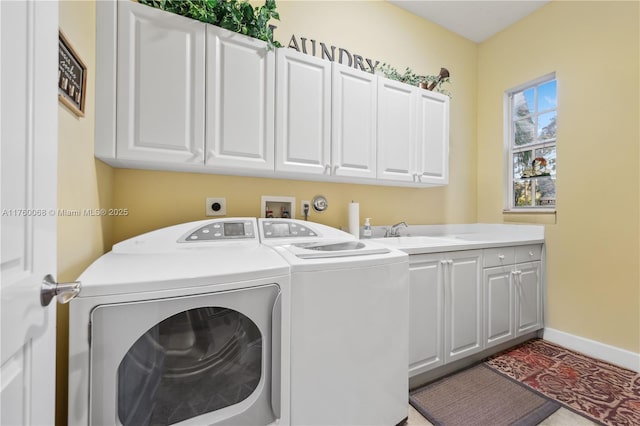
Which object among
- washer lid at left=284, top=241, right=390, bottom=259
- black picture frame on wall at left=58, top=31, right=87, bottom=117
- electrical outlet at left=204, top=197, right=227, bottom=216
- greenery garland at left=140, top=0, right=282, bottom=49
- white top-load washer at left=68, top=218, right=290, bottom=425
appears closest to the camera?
white top-load washer at left=68, top=218, right=290, bottom=425

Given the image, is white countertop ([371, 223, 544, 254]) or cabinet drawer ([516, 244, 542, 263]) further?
cabinet drawer ([516, 244, 542, 263])

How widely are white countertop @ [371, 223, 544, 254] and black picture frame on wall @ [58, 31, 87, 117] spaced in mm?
1827

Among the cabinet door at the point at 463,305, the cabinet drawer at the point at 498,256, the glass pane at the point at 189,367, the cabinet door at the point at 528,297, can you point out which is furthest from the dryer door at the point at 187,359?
the cabinet door at the point at 528,297

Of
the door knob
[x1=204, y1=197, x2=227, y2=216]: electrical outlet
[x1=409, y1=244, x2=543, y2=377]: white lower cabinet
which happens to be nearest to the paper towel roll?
[x1=409, y1=244, x2=543, y2=377]: white lower cabinet

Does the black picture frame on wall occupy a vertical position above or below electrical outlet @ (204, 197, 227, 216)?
above

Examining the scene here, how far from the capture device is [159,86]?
52.8 inches

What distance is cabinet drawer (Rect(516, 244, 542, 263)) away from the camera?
222 centimetres

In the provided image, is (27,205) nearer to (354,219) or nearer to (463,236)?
(354,219)

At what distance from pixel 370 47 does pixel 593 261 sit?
2.56 m

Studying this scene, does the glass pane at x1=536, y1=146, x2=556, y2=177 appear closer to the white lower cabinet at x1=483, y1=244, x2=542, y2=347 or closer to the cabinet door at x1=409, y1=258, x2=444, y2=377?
the white lower cabinet at x1=483, y1=244, x2=542, y2=347

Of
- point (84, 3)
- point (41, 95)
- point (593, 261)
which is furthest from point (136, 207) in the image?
point (593, 261)

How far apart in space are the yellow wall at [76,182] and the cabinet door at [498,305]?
2394 mm

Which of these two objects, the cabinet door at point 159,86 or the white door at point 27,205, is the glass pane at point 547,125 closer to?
the cabinet door at point 159,86

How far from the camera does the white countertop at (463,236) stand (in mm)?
1905
